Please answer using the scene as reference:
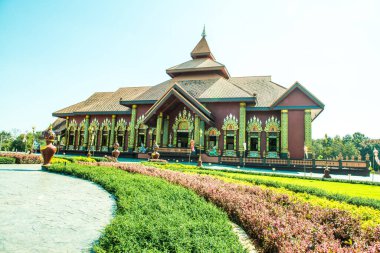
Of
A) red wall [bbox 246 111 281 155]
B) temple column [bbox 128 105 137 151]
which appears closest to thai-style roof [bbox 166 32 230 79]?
temple column [bbox 128 105 137 151]

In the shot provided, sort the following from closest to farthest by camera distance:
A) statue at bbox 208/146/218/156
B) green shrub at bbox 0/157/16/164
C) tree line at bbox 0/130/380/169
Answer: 1. green shrub at bbox 0/157/16/164
2. statue at bbox 208/146/218/156
3. tree line at bbox 0/130/380/169

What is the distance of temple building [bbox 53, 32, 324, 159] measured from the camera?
22328mm

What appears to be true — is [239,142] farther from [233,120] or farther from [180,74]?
[180,74]

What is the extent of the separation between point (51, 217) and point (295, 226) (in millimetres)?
3975

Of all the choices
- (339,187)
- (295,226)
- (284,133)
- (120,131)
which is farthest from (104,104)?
(295,226)

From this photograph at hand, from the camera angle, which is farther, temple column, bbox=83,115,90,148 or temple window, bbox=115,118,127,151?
temple column, bbox=83,115,90,148

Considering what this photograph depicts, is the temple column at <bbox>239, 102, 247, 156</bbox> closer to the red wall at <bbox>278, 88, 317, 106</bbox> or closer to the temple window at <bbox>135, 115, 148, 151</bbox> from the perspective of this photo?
the red wall at <bbox>278, 88, 317, 106</bbox>

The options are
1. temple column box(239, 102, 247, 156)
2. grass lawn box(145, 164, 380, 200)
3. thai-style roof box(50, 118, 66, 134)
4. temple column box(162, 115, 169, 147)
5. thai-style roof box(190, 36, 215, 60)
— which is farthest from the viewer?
thai-style roof box(50, 118, 66, 134)

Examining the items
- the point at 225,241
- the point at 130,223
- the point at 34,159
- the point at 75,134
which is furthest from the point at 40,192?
the point at 75,134

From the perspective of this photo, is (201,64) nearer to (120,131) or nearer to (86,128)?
(120,131)

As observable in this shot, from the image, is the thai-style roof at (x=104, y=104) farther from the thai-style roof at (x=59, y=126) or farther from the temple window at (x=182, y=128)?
the temple window at (x=182, y=128)

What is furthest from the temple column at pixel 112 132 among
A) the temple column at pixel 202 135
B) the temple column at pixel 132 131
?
the temple column at pixel 202 135

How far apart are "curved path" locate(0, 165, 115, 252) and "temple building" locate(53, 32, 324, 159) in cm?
1635

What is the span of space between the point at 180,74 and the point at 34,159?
1917 cm
